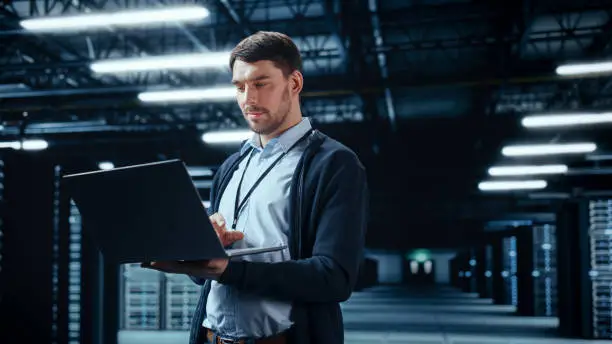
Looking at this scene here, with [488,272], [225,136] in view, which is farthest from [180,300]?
[488,272]

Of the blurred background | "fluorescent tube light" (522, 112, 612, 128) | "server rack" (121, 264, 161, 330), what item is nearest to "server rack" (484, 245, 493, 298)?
the blurred background

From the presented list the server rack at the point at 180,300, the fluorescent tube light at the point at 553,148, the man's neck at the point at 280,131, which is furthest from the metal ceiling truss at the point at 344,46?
the man's neck at the point at 280,131

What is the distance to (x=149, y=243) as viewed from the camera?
1.52m

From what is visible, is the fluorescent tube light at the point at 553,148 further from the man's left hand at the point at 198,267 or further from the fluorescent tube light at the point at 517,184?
the man's left hand at the point at 198,267

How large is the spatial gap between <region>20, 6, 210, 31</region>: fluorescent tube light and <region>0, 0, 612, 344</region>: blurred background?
0.02 m

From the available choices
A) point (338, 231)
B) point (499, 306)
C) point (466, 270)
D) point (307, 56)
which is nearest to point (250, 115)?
point (338, 231)

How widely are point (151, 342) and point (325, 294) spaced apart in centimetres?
1190

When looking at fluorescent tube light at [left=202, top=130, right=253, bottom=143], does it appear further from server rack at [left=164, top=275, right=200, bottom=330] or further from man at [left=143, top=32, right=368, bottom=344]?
man at [left=143, top=32, right=368, bottom=344]

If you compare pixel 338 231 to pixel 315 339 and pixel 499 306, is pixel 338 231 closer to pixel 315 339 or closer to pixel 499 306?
pixel 315 339

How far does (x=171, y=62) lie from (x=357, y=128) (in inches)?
312

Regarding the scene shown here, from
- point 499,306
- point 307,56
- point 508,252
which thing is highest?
point 307,56

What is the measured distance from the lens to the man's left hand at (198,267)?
4.85 feet

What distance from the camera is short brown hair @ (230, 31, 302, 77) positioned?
1637 millimetres

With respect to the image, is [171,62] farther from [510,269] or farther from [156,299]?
[510,269]
